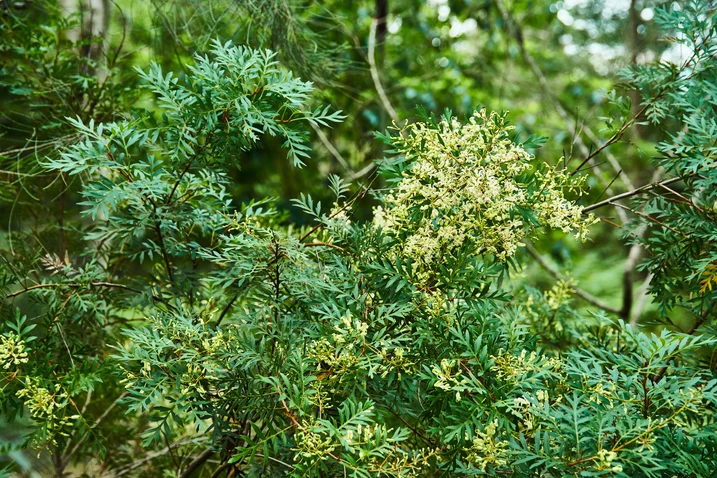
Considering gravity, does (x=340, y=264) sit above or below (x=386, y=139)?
below

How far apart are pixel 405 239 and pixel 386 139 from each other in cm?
20

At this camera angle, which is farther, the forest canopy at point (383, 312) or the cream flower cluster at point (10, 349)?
the cream flower cluster at point (10, 349)

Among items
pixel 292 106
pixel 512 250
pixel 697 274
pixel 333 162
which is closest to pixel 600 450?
→ pixel 512 250

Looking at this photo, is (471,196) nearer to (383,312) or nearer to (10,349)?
(383,312)

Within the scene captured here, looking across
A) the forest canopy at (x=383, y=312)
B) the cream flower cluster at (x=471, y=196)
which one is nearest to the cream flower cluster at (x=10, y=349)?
the forest canopy at (x=383, y=312)

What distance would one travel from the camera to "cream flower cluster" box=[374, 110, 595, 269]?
1.17m

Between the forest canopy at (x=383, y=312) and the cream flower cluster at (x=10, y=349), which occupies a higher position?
the forest canopy at (x=383, y=312)

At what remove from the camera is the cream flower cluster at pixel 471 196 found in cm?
117

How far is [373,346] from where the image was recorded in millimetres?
1119

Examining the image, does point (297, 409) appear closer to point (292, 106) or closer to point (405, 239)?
point (405, 239)

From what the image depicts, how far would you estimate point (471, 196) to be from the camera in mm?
1160

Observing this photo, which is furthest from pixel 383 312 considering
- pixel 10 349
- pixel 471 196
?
pixel 10 349

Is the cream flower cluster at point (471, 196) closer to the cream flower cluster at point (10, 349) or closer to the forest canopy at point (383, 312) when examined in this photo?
the forest canopy at point (383, 312)

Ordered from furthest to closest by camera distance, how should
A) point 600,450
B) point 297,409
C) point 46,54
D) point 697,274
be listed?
point 46,54
point 697,274
point 297,409
point 600,450
